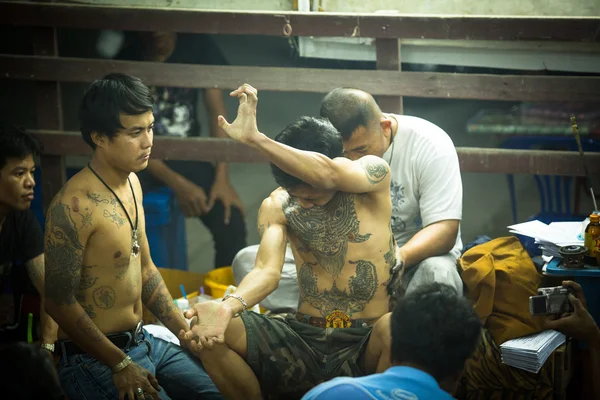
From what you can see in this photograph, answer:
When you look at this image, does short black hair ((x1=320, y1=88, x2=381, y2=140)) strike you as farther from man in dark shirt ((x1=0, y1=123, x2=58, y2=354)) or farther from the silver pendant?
man in dark shirt ((x1=0, y1=123, x2=58, y2=354))

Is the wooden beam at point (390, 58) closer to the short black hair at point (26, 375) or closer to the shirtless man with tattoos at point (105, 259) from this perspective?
the shirtless man with tattoos at point (105, 259)

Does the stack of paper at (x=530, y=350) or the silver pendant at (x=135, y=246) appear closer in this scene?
the silver pendant at (x=135, y=246)

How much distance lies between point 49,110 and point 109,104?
185 cm

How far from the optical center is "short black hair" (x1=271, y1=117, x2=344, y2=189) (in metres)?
3.40

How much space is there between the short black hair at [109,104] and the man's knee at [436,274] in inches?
64.0

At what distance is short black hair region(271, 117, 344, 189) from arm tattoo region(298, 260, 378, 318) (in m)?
0.48

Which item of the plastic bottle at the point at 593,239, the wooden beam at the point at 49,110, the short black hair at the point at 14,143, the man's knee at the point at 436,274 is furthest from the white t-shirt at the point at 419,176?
the wooden beam at the point at 49,110

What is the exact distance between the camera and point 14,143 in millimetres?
3900

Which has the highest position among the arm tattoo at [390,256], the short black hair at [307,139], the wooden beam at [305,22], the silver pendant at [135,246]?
the wooden beam at [305,22]

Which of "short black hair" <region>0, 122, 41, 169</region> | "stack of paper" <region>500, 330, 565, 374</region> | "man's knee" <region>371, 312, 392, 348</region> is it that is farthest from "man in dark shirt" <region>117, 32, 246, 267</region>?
"stack of paper" <region>500, 330, 565, 374</region>

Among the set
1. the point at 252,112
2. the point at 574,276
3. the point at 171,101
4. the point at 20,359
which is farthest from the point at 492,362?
the point at 171,101

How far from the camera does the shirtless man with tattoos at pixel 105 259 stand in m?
3.16

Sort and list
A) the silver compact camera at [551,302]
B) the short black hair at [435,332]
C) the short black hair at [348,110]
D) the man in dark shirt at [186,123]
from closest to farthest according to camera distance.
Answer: the short black hair at [435,332] < the silver compact camera at [551,302] < the short black hair at [348,110] < the man in dark shirt at [186,123]

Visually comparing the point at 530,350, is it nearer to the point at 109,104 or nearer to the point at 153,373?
the point at 153,373
